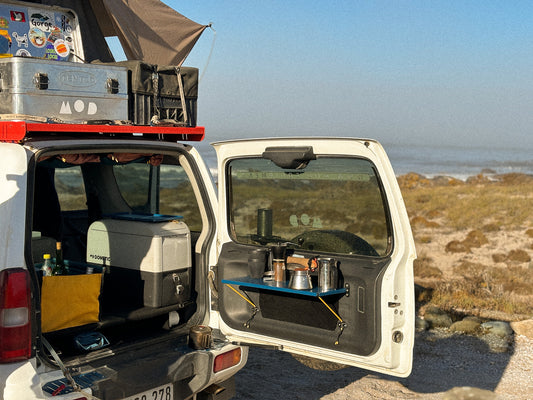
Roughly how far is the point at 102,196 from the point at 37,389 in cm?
256

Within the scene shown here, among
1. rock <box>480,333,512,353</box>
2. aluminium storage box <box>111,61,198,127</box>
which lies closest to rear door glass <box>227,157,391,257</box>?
aluminium storage box <box>111,61,198,127</box>

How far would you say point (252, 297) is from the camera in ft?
12.6

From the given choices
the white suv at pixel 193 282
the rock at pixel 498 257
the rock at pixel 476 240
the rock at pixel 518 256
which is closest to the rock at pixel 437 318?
the white suv at pixel 193 282

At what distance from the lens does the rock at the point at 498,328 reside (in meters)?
6.64

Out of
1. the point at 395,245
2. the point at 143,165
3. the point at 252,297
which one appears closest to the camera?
the point at 395,245

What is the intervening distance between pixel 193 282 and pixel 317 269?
0.86m

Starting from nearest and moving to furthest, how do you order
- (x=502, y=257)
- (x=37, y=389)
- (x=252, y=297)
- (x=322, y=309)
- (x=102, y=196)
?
(x=37, y=389) < (x=322, y=309) < (x=252, y=297) < (x=102, y=196) < (x=502, y=257)

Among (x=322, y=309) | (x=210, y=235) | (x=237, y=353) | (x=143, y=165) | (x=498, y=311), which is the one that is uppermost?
(x=143, y=165)

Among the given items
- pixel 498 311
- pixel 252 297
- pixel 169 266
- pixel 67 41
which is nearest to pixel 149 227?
pixel 169 266

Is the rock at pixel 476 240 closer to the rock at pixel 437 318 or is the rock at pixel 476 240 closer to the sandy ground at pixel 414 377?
the rock at pixel 437 318

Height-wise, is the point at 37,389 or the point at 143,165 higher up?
the point at 143,165

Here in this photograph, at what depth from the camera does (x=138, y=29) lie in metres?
5.07

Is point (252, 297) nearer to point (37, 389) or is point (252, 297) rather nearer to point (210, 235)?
point (210, 235)

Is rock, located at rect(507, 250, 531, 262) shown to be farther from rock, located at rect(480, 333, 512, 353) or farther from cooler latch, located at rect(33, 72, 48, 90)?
cooler latch, located at rect(33, 72, 48, 90)
